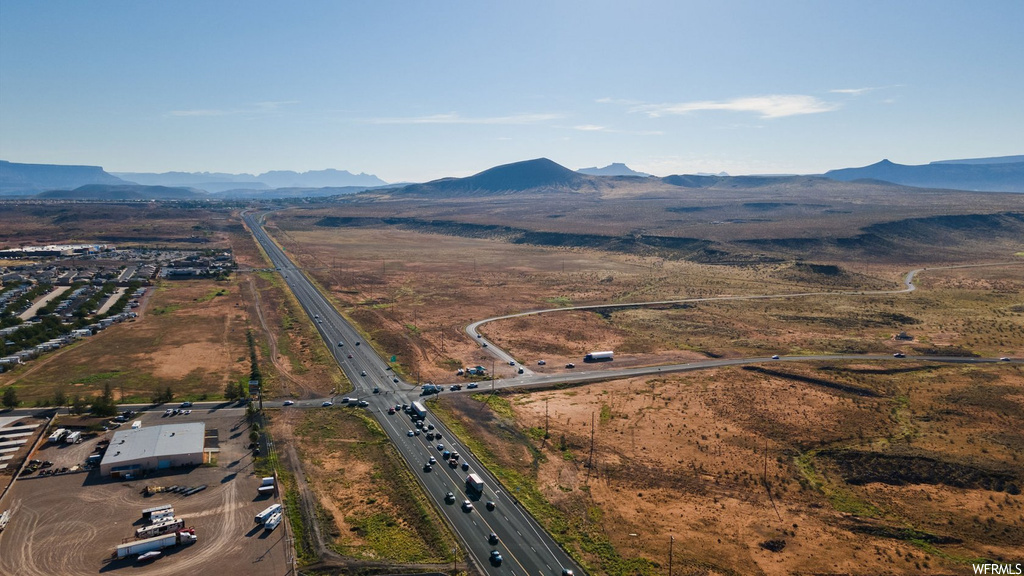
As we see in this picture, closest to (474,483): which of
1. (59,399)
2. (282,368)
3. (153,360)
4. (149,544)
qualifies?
(149,544)

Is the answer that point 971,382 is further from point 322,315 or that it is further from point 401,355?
point 322,315

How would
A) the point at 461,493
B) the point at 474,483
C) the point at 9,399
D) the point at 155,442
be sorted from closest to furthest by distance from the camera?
1. the point at 461,493
2. the point at 474,483
3. the point at 155,442
4. the point at 9,399

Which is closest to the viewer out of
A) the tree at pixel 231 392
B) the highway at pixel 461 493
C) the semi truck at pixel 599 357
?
the highway at pixel 461 493

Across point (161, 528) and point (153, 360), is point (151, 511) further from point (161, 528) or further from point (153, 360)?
point (153, 360)

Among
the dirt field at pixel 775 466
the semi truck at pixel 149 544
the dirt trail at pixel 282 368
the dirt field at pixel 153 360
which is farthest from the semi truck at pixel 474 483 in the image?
the dirt field at pixel 153 360

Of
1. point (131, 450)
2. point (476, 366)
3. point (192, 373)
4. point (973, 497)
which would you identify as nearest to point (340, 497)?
point (131, 450)

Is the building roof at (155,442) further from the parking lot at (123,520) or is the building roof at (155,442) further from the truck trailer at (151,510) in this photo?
the truck trailer at (151,510)
